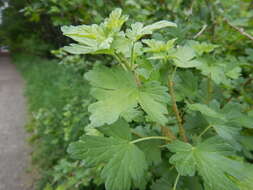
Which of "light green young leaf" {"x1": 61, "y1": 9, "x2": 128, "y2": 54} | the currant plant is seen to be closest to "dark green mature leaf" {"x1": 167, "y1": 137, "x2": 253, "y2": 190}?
the currant plant

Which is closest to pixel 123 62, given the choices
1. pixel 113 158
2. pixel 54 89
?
pixel 113 158

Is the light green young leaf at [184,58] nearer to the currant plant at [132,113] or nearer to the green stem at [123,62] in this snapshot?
the currant plant at [132,113]

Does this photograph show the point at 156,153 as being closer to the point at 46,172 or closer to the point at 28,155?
the point at 46,172

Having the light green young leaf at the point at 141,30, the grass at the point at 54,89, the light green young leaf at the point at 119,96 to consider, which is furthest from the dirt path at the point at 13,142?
the light green young leaf at the point at 141,30

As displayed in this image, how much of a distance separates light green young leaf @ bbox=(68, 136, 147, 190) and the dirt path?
2.18 meters

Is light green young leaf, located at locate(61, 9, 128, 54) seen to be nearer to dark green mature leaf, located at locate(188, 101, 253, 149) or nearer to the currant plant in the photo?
the currant plant

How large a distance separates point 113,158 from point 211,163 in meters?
0.26

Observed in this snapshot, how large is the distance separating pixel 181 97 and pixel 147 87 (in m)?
0.24

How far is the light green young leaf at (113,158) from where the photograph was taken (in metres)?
0.55

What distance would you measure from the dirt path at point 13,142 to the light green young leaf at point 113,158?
7.14 ft

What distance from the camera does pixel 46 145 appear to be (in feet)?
8.93

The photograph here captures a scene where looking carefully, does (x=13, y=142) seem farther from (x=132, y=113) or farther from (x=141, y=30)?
(x=141, y=30)

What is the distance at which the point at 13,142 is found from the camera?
313 cm

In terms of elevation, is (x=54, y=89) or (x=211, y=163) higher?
(x=211, y=163)
